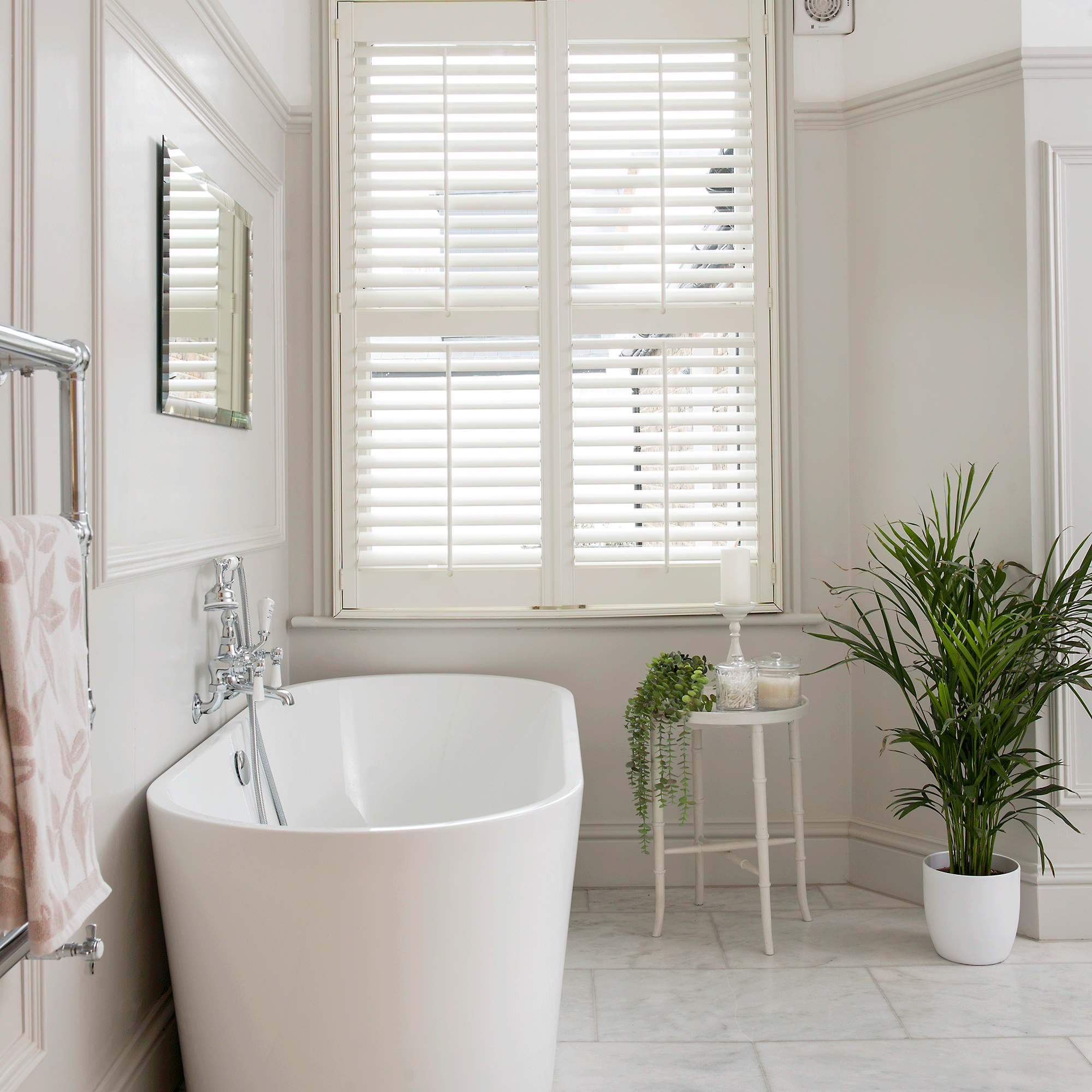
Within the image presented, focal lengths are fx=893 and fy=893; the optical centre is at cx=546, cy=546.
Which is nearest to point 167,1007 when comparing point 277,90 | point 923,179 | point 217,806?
point 217,806

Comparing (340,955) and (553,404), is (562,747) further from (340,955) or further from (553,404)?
(553,404)

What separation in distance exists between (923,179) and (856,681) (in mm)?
1425

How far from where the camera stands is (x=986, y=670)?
204cm

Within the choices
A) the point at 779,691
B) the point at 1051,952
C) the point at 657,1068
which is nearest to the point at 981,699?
the point at 779,691

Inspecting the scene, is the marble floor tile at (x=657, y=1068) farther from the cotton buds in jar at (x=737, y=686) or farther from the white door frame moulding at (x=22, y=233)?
the white door frame moulding at (x=22, y=233)

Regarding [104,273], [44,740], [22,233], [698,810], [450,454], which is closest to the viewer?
[44,740]

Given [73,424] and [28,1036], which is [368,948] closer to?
[28,1036]

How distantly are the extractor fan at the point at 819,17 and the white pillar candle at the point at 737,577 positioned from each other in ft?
5.10

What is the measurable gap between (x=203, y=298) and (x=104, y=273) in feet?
1.46

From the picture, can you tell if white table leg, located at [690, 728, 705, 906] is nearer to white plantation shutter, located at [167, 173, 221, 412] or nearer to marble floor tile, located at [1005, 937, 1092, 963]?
marble floor tile, located at [1005, 937, 1092, 963]

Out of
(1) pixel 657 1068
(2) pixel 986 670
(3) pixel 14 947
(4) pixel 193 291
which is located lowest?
(1) pixel 657 1068

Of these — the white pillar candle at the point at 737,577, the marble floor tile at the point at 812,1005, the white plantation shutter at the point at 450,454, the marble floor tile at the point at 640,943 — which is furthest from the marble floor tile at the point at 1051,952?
the white plantation shutter at the point at 450,454

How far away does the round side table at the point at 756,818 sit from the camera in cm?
221

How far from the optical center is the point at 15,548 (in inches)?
39.6
